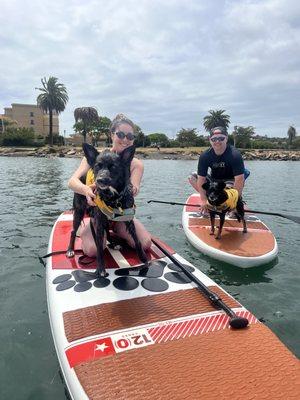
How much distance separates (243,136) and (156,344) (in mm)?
109400

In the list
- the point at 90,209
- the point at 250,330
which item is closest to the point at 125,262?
the point at 90,209

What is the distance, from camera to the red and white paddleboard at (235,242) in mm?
6500

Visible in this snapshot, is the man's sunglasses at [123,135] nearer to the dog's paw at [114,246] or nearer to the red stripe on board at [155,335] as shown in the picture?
the dog's paw at [114,246]

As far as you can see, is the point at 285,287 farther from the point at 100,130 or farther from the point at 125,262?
the point at 100,130

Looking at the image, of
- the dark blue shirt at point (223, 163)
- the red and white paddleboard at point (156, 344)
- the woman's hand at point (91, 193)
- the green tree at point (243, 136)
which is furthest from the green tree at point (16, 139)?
the woman's hand at point (91, 193)

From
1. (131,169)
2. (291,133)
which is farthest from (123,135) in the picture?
(291,133)

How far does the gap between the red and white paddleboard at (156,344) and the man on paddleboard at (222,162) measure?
3.54 meters

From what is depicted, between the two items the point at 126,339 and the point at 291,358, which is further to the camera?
the point at 126,339

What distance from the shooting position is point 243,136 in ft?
350

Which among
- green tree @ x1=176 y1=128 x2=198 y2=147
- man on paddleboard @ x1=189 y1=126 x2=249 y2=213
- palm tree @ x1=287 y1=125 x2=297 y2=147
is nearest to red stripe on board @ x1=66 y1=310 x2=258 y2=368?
man on paddleboard @ x1=189 y1=126 x2=249 y2=213

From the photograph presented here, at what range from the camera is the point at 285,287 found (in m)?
5.87

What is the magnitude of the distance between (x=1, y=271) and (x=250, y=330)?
4814 mm

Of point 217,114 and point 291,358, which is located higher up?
point 217,114

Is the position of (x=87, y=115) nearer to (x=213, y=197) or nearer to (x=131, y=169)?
(x=213, y=197)
